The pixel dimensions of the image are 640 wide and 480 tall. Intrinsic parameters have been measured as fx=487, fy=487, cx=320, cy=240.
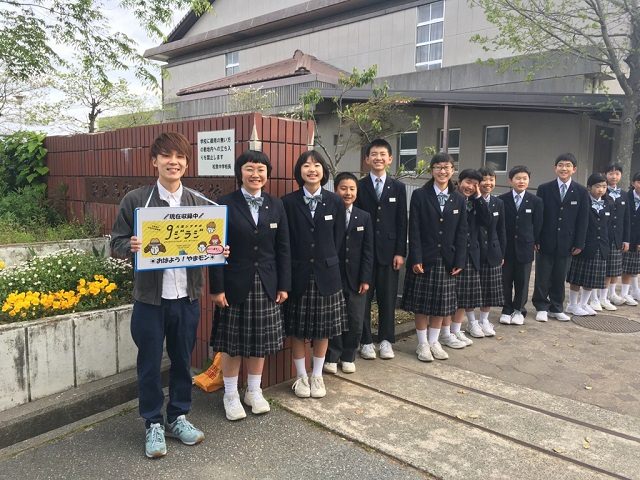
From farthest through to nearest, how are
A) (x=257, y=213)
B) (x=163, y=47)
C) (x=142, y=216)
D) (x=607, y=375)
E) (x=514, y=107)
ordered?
(x=163, y=47), (x=514, y=107), (x=607, y=375), (x=257, y=213), (x=142, y=216)

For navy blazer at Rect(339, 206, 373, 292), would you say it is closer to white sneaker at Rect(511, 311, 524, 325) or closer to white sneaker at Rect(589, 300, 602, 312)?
white sneaker at Rect(511, 311, 524, 325)

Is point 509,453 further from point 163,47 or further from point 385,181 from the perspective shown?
point 163,47

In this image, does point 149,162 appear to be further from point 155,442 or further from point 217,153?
point 155,442

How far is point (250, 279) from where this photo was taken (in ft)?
11.2

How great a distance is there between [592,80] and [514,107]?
8.23 ft

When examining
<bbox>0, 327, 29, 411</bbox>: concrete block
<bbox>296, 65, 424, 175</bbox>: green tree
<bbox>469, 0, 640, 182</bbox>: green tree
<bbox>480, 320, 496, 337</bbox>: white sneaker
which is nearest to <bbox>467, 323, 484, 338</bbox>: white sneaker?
<bbox>480, 320, 496, 337</bbox>: white sneaker

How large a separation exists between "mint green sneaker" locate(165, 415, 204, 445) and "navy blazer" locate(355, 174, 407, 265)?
223cm

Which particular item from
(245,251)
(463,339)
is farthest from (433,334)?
(245,251)

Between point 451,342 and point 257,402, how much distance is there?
2.51 meters

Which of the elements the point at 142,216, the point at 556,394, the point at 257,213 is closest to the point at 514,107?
the point at 556,394

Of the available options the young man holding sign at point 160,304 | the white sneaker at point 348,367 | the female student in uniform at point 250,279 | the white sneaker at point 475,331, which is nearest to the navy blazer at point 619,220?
the white sneaker at point 475,331

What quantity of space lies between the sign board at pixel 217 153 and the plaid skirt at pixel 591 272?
5.09 meters

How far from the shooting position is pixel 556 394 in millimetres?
4113

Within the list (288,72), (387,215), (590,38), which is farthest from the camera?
(288,72)
